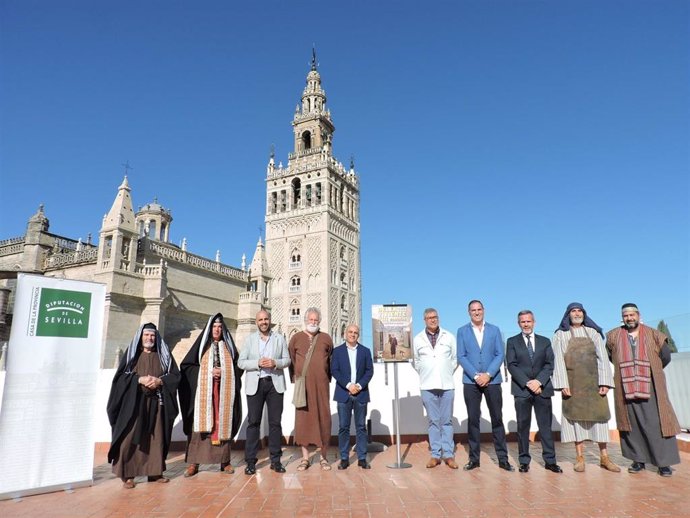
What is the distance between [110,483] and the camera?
17.5 feet

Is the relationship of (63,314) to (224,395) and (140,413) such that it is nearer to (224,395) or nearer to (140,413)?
(140,413)

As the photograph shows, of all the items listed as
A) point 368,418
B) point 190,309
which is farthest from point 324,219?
point 368,418

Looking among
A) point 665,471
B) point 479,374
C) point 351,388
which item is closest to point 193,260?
point 351,388

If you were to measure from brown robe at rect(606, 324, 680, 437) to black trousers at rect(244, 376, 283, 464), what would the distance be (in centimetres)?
426

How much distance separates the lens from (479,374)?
5902mm

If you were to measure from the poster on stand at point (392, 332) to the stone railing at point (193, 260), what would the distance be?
21459 millimetres

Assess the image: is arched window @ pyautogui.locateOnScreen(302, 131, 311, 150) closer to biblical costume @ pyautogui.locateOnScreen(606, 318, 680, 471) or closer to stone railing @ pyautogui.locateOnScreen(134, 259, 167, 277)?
stone railing @ pyautogui.locateOnScreen(134, 259, 167, 277)

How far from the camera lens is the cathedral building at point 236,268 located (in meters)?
21.6

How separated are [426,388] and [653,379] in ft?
8.97

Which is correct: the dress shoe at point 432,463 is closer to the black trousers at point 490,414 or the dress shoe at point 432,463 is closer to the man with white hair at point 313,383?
the black trousers at point 490,414

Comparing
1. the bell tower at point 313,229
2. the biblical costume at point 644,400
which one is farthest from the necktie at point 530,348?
the bell tower at point 313,229

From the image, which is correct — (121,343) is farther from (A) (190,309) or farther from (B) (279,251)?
(B) (279,251)

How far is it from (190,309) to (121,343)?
257 inches

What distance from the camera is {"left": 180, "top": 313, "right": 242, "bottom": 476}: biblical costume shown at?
5629 millimetres
